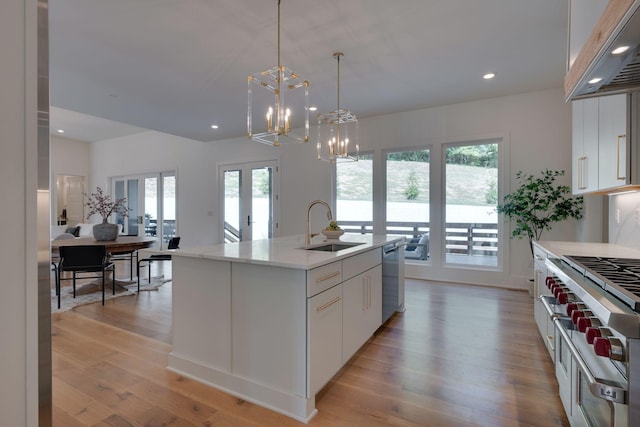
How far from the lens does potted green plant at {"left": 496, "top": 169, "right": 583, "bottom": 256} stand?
12.9 feet

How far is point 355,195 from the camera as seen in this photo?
229 inches

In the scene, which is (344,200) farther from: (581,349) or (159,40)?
(581,349)

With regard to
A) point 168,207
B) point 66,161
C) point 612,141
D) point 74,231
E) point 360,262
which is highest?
point 66,161

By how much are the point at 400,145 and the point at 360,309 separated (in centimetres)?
359

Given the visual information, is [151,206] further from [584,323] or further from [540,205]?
[584,323]

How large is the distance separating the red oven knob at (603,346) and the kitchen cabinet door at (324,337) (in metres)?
1.20

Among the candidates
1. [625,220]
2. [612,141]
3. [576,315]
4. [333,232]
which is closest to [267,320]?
[333,232]

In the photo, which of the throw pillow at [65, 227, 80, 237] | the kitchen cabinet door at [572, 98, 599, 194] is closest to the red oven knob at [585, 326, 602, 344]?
the kitchen cabinet door at [572, 98, 599, 194]

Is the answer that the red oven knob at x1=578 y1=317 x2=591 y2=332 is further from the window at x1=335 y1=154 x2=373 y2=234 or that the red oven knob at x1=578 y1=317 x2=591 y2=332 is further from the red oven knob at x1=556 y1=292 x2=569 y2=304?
the window at x1=335 y1=154 x2=373 y2=234

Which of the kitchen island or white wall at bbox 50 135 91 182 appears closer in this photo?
the kitchen island

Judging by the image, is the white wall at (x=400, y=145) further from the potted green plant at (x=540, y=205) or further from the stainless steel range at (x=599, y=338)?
the stainless steel range at (x=599, y=338)

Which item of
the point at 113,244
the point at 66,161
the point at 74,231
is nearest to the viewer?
the point at 113,244

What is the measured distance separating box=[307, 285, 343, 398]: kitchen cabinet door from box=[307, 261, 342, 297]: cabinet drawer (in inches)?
1.4

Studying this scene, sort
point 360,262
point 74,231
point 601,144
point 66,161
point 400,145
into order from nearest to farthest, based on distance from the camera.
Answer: point 601,144
point 360,262
point 400,145
point 74,231
point 66,161
